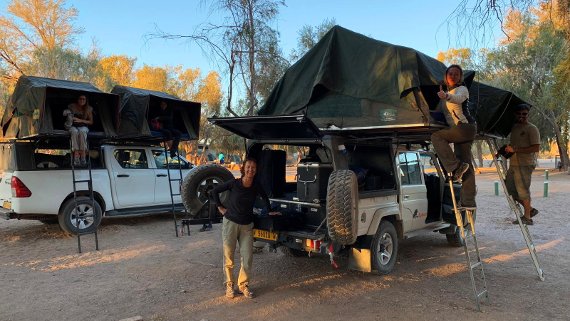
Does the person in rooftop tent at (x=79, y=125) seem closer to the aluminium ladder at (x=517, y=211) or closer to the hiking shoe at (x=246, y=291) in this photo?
the hiking shoe at (x=246, y=291)

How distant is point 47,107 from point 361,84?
19.9 feet

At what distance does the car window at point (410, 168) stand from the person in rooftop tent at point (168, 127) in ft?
17.7

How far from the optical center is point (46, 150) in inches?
352

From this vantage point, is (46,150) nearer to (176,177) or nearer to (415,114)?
(176,177)

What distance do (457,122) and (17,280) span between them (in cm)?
612

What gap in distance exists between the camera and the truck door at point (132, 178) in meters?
9.67

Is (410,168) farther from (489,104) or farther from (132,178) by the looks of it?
(132,178)

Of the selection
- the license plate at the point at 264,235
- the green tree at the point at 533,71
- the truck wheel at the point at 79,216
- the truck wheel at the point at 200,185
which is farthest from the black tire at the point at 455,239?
the green tree at the point at 533,71

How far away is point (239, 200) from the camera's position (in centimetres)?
537

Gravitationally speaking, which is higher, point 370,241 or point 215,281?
point 370,241

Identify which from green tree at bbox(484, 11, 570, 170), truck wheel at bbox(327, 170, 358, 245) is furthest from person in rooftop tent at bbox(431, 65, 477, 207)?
green tree at bbox(484, 11, 570, 170)

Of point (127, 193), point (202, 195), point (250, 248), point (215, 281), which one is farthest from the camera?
point (127, 193)

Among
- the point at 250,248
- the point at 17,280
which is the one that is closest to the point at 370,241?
the point at 250,248

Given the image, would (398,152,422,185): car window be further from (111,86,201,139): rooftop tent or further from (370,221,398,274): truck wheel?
(111,86,201,139): rooftop tent
